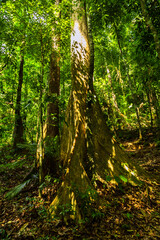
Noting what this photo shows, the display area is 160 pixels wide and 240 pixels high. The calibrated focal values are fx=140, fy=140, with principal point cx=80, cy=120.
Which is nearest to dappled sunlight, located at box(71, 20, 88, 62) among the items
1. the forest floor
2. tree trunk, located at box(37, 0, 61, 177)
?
tree trunk, located at box(37, 0, 61, 177)

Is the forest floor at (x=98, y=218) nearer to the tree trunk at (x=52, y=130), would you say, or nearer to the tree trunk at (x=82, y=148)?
the tree trunk at (x=82, y=148)

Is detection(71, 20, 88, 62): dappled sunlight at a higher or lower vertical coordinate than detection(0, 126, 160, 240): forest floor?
higher

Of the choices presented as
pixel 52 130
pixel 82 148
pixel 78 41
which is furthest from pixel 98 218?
pixel 78 41

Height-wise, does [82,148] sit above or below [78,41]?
below

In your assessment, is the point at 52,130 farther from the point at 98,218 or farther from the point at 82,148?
the point at 98,218

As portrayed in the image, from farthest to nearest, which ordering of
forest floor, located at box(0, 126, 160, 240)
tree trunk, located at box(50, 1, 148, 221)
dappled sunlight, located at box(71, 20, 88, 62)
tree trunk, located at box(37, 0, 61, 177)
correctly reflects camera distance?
dappled sunlight, located at box(71, 20, 88, 62) < tree trunk, located at box(37, 0, 61, 177) < tree trunk, located at box(50, 1, 148, 221) < forest floor, located at box(0, 126, 160, 240)

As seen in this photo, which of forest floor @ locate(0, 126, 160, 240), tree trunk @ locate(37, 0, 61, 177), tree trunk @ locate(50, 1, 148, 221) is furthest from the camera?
tree trunk @ locate(37, 0, 61, 177)

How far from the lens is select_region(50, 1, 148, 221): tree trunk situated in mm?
2738

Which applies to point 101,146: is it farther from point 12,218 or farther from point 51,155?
point 12,218

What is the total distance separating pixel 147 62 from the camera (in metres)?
7.30

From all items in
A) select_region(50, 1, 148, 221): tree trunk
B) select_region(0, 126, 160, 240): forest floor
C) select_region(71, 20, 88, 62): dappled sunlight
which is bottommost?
select_region(0, 126, 160, 240): forest floor

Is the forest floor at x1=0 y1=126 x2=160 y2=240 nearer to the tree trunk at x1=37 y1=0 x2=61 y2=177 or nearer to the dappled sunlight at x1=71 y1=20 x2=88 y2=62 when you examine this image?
the tree trunk at x1=37 y1=0 x2=61 y2=177

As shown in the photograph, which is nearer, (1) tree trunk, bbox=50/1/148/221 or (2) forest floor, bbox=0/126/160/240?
(2) forest floor, bbox=0/126/160/240

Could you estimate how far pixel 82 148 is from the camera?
3.44m
